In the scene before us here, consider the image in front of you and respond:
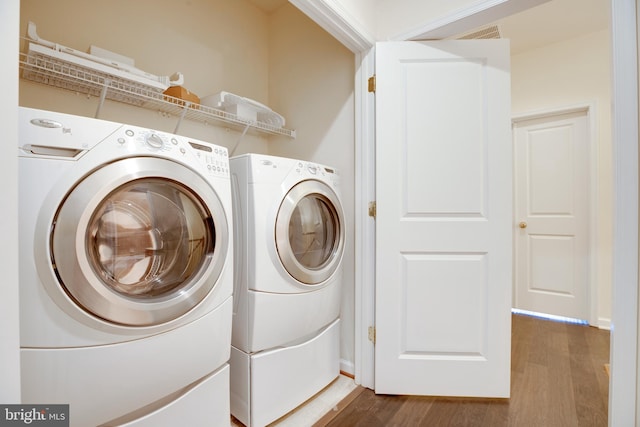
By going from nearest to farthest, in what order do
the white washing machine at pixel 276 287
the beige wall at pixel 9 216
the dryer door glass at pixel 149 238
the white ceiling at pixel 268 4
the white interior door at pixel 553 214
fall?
the beige wall at pixel 9 216 < the dryer door glass at pixel 149 238 < the white washing machine at pixel 276 287 < the white ceiling at pixel 268 4 < the white interior door at pixel 553 214

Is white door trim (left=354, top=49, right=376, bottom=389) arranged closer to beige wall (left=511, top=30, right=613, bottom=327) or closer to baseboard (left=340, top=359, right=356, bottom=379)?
baseboard (left=340, top=359, right=356, bottom=379)

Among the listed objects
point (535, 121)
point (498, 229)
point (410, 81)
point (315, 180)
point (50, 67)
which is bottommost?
point (498, 229)

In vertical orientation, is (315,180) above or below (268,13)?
below

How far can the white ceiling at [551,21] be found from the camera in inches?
89.3

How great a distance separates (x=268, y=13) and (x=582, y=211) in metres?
3.33

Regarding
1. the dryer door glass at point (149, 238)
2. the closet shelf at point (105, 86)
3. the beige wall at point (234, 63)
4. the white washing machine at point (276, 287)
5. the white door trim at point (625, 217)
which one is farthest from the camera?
the beige wall at point (234, 63)

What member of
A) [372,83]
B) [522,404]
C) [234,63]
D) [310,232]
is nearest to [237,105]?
[234,63]

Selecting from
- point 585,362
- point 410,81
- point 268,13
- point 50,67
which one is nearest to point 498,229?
point 410,81

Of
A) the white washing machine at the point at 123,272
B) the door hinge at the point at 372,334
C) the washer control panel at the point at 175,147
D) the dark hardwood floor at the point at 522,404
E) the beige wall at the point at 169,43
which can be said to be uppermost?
the beige wall at the point at 169,43

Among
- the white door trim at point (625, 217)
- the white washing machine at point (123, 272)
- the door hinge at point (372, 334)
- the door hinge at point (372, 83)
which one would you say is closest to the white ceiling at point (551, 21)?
the door hinge at point (372, 83)

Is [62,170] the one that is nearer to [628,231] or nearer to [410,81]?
[410,81]

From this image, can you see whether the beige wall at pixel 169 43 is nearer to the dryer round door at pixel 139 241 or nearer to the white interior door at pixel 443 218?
the dryer round door at pixel 139 241

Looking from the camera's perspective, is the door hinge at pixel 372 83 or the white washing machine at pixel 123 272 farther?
the door hinge at pixel 372 83

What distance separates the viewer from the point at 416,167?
1.58 metres
